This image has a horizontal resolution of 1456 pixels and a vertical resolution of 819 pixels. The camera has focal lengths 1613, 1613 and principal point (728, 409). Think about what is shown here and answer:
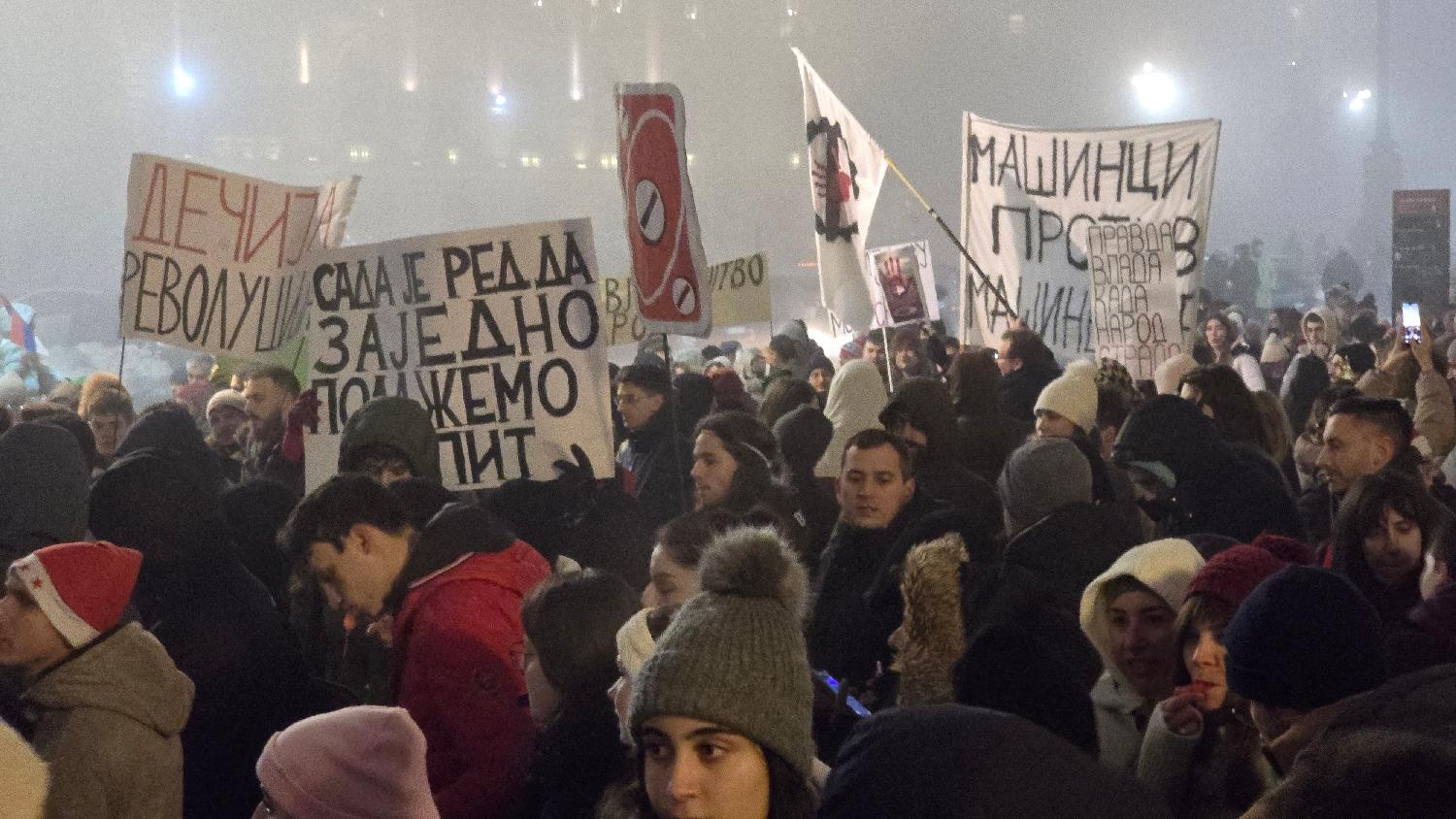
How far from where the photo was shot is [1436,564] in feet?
13.2

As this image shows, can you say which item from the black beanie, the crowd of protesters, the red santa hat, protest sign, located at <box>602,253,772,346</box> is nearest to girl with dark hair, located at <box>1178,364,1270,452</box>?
the crowd of protesters

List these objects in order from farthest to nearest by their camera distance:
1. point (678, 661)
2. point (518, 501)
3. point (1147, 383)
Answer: point (1147, 383), point (518, 501), point (678, 661)

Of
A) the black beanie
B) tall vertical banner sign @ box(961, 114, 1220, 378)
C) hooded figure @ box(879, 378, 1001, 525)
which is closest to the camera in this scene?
the black beanie

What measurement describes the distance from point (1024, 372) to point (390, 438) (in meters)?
4.06

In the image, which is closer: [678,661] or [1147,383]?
[678,661]

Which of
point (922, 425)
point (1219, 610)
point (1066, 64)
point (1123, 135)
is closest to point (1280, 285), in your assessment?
point (1066, 64)

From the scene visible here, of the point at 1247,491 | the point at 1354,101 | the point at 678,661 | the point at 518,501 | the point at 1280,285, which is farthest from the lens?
the point at 1354,101

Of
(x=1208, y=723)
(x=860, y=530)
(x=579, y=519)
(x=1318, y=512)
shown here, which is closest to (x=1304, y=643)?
(x=1208, y=723)

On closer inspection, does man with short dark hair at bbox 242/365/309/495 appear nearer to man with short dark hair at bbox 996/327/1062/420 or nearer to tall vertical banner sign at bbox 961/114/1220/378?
man with short dark hair at bbox 996/327/1062/420

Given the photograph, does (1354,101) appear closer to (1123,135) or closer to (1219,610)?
(1123,135)

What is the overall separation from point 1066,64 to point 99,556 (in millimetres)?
56738

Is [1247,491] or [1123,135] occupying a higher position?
[1123,135]

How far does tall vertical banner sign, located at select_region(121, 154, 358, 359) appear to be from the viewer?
300 inches

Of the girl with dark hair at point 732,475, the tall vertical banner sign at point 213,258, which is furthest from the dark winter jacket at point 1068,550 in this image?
the tall vertical banner sign at point 213,258
